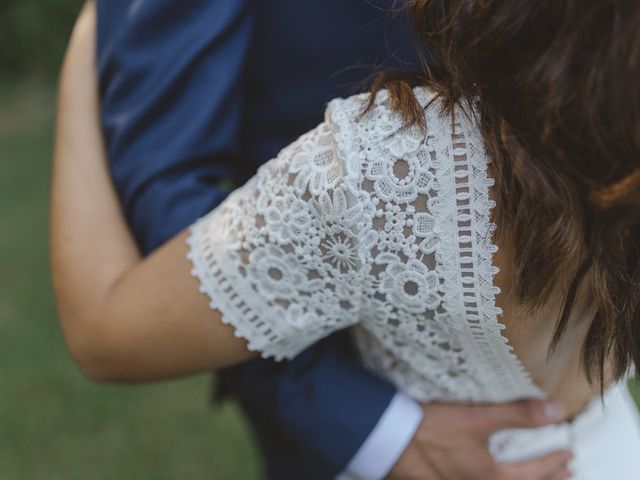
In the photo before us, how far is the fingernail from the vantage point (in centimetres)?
111

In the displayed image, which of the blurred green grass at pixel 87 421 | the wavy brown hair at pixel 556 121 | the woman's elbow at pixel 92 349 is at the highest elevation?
the wavy brown hair at pixel 556 121

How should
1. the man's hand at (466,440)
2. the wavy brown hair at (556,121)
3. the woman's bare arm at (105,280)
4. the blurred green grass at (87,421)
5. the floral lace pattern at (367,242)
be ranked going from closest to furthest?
the wavy brown hair at (556,121)
the floral lace pattern at (367,242)
the woman's bare arm at (105,280)
the man's hand at (466,440)
the blurred green grass at (87,421)

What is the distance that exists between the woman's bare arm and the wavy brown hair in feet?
1.14

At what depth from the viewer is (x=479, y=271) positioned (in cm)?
82

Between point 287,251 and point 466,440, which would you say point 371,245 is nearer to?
point 287,251

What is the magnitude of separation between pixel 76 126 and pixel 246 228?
0.46m

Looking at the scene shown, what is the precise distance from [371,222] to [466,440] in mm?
459

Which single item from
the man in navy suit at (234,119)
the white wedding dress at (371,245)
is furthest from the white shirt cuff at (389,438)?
the white wedding dress at (371,245)

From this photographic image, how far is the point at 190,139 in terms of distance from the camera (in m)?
1.16

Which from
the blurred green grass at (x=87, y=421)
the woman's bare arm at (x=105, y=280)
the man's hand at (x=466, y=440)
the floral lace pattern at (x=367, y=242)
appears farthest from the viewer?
the blurred green grass at (x=87, y=421)

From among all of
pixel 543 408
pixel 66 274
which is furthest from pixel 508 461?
pixel 66 274

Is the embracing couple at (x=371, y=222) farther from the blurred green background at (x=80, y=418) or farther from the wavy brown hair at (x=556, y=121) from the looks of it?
the blurred green background at (x=80, y=418)

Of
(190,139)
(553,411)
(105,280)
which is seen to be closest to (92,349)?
(105,280)

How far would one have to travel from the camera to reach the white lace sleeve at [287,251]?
808 millimetres
